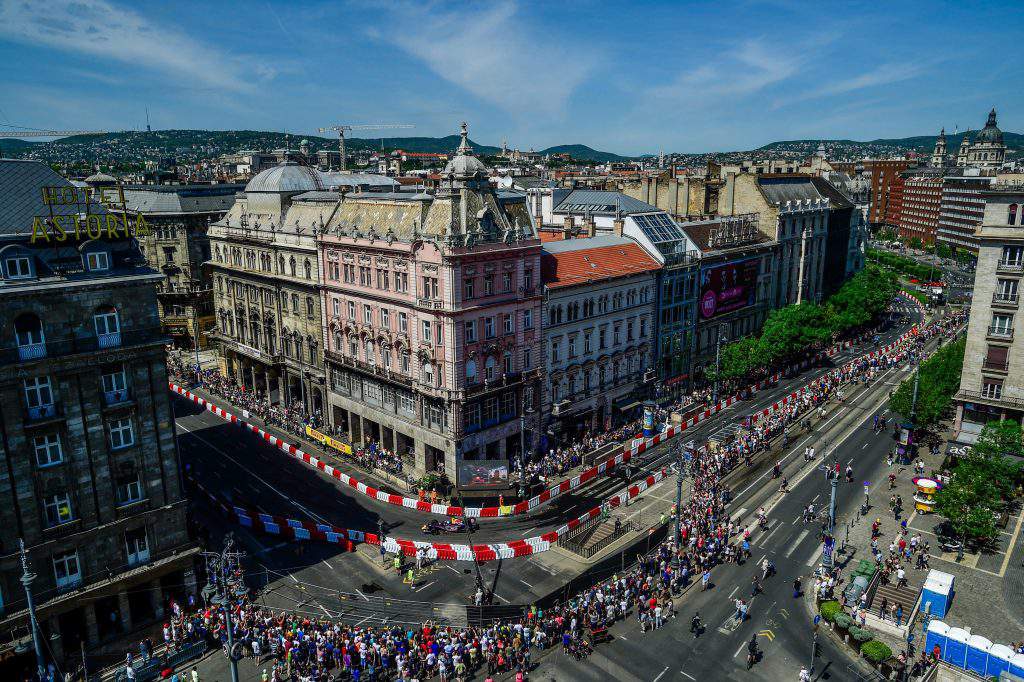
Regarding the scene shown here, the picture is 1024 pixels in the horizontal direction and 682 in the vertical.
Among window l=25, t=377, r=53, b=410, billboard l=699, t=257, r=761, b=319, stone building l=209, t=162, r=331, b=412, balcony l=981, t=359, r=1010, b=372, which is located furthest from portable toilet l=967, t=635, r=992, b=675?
stone building l=209, t=162, r=331, b=412

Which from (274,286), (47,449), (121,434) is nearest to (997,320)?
(121,434)

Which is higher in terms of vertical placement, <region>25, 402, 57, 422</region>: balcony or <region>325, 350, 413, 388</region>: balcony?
<region>25, 402, 57, 422</region>: balcony

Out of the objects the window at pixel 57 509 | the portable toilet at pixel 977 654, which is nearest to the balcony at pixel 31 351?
the window at pixel 57 509

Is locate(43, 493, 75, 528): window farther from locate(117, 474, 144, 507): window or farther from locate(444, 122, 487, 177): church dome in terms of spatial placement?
locate(444, 122, 487, 177): church dome

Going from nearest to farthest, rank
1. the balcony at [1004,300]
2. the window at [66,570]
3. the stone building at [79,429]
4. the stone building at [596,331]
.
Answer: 1. the stone building at [79,429]
2. the window at [66,570]
3. the balcony at [1004,300]
4. the stone building at [596,331]

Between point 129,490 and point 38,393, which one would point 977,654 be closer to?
point 129,490

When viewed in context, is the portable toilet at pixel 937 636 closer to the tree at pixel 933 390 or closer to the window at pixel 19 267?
the tree at pixel 933 390

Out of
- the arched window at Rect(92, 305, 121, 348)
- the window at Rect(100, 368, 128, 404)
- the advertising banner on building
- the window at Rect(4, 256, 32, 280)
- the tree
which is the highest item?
the window at Rect(4, 256, 32, 280)
